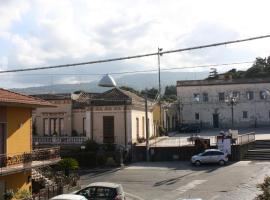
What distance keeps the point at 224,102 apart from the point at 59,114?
27.5m

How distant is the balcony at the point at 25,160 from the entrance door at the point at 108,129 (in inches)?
832

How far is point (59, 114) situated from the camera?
5644 centimetres

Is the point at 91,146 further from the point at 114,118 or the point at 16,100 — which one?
the point at 16,100

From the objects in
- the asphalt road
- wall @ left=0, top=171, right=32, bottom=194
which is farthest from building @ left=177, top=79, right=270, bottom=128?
wall @ left=0, top=171, right=32, bottom=194

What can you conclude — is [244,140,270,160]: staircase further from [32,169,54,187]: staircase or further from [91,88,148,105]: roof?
[32,169,54,187]: staircase

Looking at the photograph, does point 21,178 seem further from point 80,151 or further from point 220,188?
point 80,151

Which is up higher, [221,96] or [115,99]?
[221,96]

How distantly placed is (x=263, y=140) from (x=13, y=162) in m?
30.3

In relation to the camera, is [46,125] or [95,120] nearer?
[95,120]

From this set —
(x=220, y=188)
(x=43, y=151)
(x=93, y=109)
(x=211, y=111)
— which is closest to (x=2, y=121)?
(x=43, y=151)

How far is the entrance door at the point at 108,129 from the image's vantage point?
171ft

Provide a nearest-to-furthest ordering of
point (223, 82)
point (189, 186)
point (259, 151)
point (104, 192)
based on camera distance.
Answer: point (104, 192)
point (189, 186)
point (259, 151)
point (223, 82)

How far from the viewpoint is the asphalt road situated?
104 feet

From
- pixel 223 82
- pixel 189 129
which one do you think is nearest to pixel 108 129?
pixel 189 129
